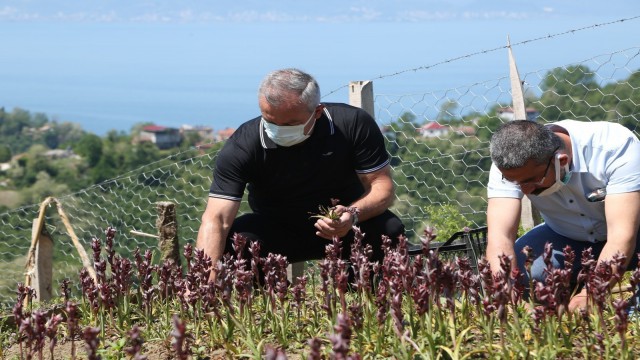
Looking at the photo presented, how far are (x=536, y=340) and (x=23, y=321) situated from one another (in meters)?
1.81

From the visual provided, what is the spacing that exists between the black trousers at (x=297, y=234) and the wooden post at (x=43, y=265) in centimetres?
185

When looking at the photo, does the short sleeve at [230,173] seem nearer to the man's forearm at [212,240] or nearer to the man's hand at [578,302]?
the man's forearm at [212,240]

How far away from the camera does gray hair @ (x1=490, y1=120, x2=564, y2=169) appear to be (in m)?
4.39

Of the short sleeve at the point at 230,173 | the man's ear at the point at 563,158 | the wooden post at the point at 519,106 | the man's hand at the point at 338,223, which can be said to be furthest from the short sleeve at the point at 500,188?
the wooden post at the point at 519,106

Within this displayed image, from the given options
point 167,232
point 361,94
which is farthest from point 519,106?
point 167,232

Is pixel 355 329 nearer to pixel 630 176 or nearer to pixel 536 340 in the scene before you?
pixel 536 340

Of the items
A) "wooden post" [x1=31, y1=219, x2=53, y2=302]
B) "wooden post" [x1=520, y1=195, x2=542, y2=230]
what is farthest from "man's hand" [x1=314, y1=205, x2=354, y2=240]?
"wooden post" [x1=31, y1=219, x2=53, y2=302]

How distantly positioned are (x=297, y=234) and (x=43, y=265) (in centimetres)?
220

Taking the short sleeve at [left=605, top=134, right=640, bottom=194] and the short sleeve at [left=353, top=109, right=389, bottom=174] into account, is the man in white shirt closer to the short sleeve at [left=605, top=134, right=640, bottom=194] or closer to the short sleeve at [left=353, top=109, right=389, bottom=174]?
the short sleeve at [left=605, top=134, right=640, bottom=194]

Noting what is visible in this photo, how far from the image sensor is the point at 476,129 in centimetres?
989

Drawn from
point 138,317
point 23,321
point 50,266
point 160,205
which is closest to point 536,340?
point 23,321

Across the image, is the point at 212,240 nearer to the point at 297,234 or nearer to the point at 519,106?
the point at 297,234

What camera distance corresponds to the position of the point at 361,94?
737 centimetres

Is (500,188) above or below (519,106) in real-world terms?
below
